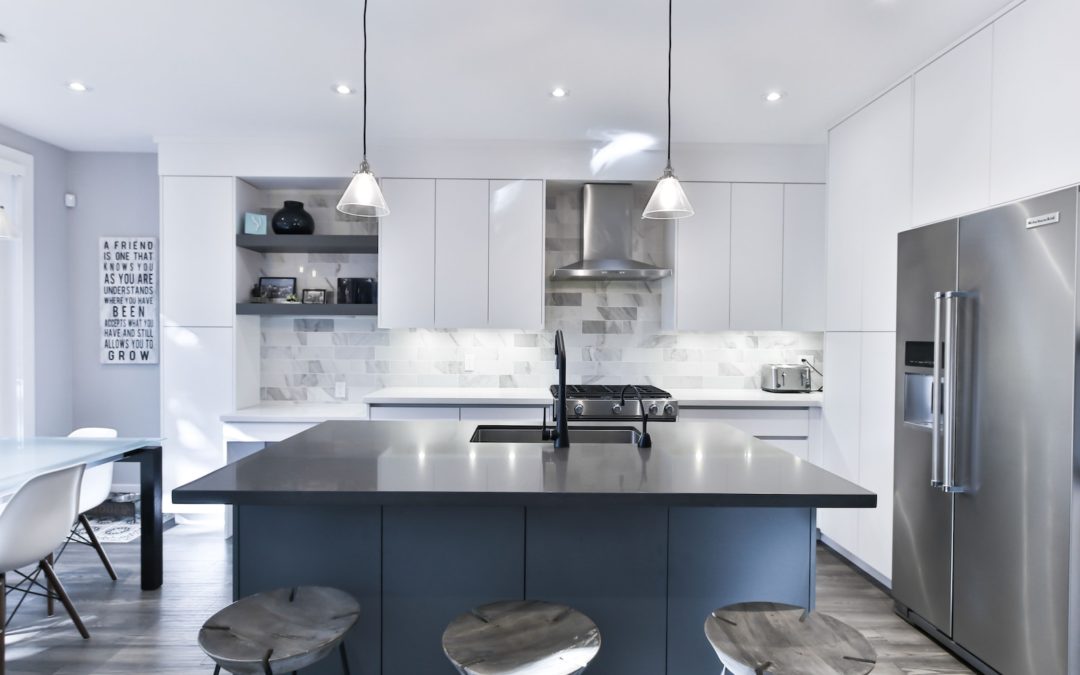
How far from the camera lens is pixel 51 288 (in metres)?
4.18

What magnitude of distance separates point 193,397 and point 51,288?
1.40 m

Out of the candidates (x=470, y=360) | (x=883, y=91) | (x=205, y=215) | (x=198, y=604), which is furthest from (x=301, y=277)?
(x=883, y=91)

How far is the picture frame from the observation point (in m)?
4.33

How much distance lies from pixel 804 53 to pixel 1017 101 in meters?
0.88

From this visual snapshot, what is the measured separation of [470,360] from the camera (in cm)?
443

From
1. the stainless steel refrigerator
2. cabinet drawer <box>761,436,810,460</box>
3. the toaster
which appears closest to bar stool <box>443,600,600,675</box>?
the stainless steel refrigerator

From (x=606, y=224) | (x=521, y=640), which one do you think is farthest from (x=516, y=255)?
(x=521, y=640)

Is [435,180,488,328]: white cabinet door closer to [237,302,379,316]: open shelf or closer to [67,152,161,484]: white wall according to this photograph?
[237,302,379,316]: open shelf

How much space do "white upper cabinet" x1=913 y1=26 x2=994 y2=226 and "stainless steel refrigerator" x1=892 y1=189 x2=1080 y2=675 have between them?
189 millimetres

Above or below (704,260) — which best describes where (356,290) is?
below

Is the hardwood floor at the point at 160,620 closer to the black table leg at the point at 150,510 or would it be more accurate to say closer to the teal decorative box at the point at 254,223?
the black table leg at the point at 150,510

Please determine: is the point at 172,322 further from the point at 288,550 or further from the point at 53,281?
the point at 288,550

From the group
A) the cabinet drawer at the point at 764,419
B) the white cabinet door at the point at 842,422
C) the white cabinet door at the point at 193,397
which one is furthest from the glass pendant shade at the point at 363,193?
the white cabinet door at the point at 842,422

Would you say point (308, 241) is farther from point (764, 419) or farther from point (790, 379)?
point (790, 379)
